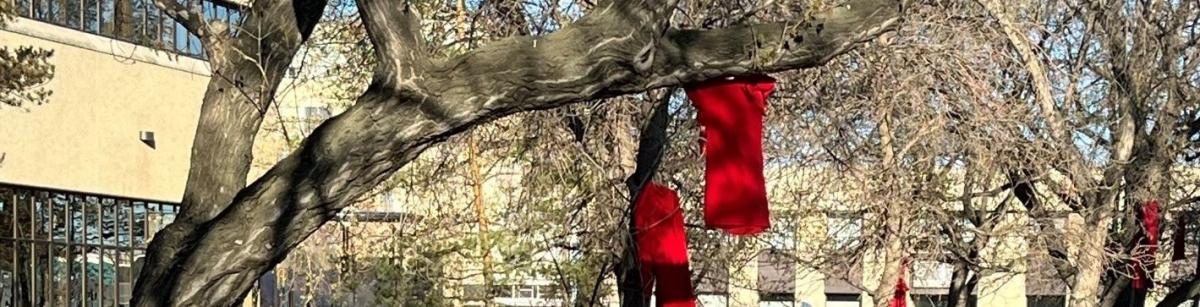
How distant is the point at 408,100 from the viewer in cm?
644

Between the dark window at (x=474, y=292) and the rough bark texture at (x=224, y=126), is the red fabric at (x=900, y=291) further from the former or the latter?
the rough bark texture at (x=224, y=126)

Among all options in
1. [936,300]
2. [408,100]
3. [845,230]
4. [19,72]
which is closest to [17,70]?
[19,72]

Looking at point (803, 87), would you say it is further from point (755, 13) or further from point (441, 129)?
point (441, 129)

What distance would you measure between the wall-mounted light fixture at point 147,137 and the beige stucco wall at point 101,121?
0.26 feet

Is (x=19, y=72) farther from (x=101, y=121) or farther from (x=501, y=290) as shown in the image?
(x=101, y=121)

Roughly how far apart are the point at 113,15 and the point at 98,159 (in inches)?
95.5

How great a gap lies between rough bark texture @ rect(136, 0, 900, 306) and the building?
15.4 metres

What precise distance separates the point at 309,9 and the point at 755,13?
3.31 m

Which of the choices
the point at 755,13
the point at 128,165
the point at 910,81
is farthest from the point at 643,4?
the point at 128,165

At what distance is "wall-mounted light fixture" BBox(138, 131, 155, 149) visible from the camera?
2919 cm

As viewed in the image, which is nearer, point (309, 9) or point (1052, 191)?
point (309, 9)

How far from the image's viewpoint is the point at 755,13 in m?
10.0

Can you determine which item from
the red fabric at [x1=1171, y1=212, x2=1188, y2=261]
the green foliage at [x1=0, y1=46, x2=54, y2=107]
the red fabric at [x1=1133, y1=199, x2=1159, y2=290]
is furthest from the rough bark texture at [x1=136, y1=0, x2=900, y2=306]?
the red fabric at [x1=1171, y1=212, x2=1188, y2=261]

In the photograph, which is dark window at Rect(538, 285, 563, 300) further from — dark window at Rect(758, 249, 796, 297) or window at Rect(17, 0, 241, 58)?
window at Rect(17, 0, 241, 58)
